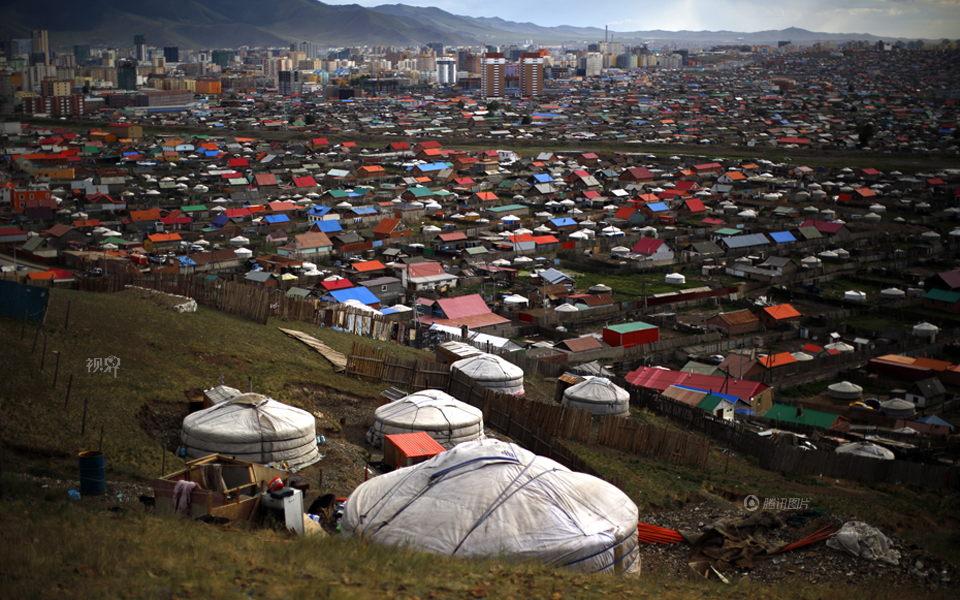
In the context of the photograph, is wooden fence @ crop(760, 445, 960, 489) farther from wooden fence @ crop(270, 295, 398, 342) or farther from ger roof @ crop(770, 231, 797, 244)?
ger roof @ crop(770, 231, 797, 244)

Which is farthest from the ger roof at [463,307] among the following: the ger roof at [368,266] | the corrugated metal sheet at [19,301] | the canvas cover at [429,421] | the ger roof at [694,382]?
the corrugated metal sheet at [19,301]

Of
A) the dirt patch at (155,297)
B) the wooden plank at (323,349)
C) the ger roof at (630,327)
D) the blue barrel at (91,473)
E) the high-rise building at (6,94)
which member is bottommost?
the ger roof at (630,327)

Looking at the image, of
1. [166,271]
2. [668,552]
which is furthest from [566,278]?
[668,552]

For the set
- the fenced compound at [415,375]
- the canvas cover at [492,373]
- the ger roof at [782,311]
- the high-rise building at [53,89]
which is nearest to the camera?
the fenced compound at [415,375]

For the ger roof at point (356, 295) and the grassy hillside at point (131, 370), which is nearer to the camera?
the grassy hillside at point (131, 370)

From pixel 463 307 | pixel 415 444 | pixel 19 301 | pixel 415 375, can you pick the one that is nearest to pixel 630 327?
pixel 463 307

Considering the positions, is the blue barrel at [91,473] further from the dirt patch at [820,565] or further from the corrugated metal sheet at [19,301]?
the dirt patch at [820,565]
